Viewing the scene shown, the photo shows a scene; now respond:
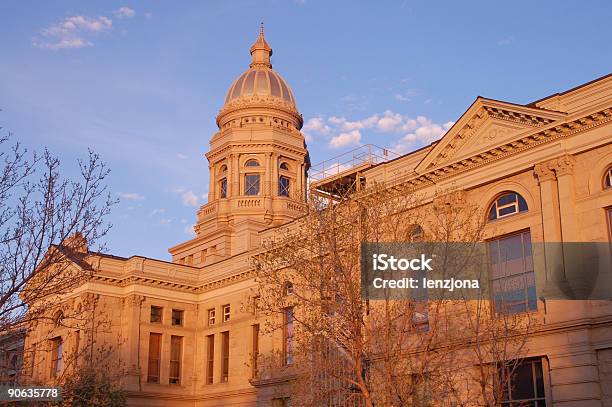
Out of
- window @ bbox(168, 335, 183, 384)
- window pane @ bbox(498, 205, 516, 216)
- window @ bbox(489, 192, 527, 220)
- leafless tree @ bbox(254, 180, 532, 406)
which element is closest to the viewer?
leafless tree @ bbox(254, 180, 532, 406)

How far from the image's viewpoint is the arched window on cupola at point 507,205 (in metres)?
32.0

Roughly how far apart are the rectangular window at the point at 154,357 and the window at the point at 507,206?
2579cm

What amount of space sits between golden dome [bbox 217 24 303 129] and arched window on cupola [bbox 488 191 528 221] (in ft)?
112

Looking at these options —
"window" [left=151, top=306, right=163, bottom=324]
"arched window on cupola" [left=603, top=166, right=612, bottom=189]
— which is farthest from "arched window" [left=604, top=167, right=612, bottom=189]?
"window" [left=151, top=306, right=163, bottom=324]

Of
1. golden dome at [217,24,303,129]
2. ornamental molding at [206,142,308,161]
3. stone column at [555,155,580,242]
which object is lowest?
stone column at [555,155,580,242]

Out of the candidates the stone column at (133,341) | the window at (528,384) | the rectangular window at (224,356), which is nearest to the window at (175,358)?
the stone column at (133,341)

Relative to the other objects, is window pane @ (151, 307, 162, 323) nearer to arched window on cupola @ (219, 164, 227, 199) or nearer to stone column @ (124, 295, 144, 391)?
stone column @ (124, 295, 144, 391)

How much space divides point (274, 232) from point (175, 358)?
11.3 m

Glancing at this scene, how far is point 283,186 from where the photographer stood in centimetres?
6269

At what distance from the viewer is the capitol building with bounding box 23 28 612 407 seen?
94.5 feet

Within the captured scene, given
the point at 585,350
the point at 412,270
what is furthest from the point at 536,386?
the point at 412,270

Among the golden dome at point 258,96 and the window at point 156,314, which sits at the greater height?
the golden dome at point 258,96

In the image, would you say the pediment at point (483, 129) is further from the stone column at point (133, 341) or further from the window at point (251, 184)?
the window at point (251, 184)

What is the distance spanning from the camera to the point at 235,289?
49594mm
